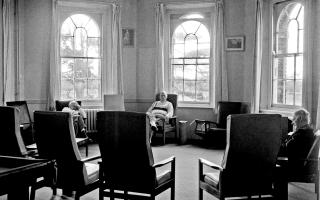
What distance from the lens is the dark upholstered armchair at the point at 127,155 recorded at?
3.32m

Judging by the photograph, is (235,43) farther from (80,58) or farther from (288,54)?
(80,58)

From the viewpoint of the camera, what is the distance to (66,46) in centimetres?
852

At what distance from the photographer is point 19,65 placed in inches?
309

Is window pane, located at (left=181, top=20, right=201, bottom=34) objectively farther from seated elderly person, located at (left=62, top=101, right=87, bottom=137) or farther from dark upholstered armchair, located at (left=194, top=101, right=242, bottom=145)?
seated elderly person, located at (left=62, top=101, right=87, bottom=137)

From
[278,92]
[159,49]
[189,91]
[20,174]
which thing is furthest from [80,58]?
[20,174]

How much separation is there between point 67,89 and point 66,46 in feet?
3.10

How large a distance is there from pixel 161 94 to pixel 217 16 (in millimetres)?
2030

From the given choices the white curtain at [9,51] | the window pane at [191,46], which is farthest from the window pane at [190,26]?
the white curtain at [9,51]

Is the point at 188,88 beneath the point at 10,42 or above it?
beneath

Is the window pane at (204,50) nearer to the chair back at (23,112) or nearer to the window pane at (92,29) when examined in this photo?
the window pane at (92,29)

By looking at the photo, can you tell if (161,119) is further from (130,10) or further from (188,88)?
(130,10)

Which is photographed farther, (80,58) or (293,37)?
(80,58)

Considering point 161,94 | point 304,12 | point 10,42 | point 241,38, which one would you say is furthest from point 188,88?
point 10,42

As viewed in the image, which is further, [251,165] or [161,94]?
[161,94]
